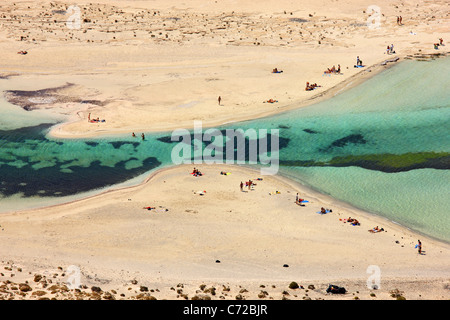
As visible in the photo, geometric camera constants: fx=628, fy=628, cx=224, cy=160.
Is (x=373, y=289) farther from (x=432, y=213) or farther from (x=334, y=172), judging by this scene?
(x=334, y=172)

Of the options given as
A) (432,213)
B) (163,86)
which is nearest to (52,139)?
(163,86)

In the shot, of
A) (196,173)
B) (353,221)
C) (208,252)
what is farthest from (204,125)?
(208,252)

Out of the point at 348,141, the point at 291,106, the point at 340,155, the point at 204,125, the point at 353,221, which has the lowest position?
the point at 353,221

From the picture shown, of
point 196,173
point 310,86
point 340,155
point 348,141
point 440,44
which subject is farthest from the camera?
A: point 440,44

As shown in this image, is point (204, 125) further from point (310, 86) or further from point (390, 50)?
point (390, 50)

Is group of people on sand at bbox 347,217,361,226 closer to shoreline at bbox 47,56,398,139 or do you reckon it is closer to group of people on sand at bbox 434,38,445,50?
shoreline at bbox 47,56,398,139

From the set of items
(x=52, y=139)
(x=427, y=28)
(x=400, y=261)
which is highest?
(x=427, y=28)
